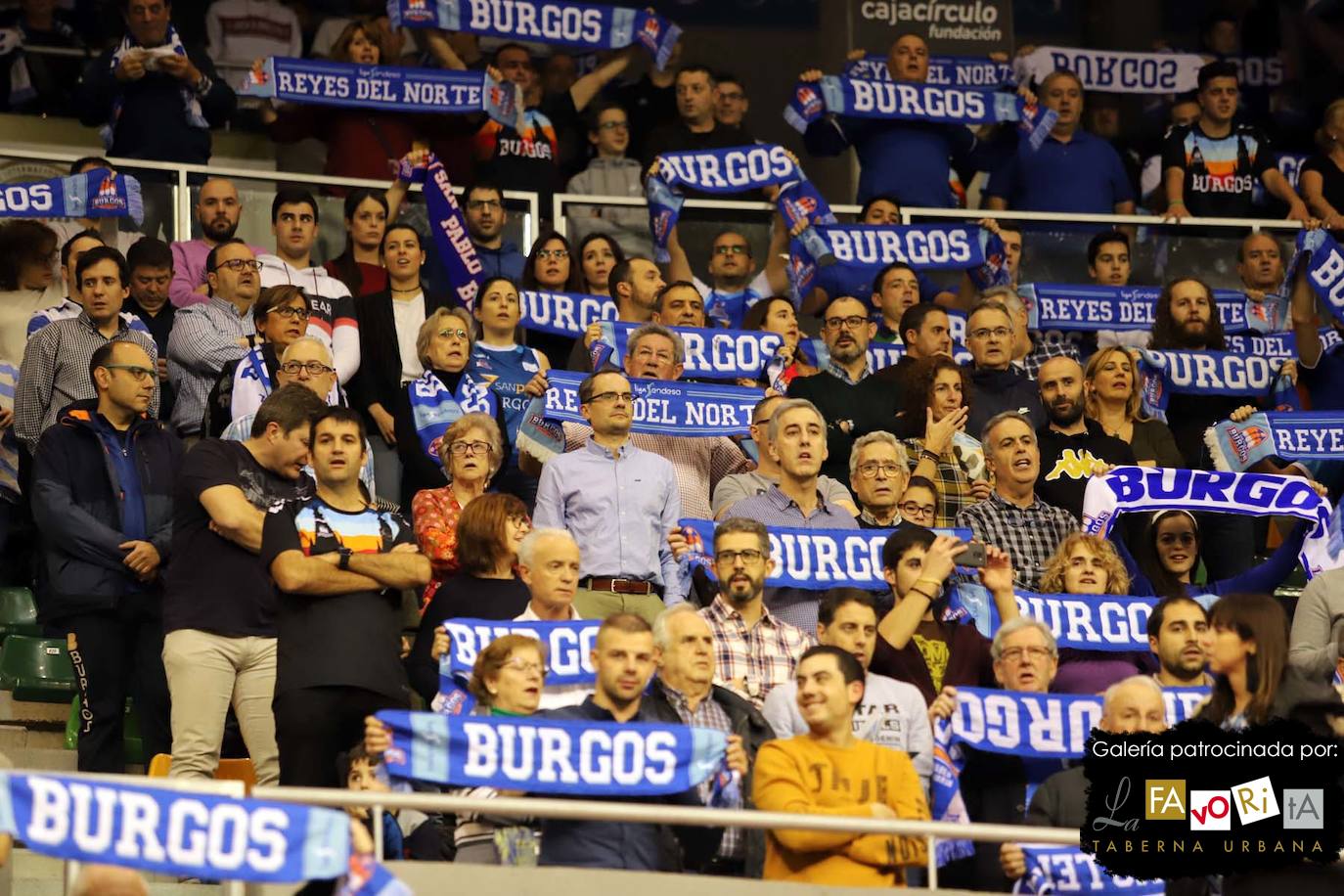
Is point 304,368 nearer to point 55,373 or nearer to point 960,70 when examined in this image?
point 55,373

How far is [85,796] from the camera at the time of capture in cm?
700

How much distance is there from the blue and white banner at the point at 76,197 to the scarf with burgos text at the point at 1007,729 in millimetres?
6094

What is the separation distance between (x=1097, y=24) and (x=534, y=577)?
1181cm

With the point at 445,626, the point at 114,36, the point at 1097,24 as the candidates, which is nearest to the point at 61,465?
the point at 445,626

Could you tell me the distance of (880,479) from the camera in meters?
10.5

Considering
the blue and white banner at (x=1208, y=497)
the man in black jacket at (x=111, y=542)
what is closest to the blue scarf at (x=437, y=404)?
the man in black jacket at (x=111, y=542)

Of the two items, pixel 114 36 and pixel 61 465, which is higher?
pixel 114 36

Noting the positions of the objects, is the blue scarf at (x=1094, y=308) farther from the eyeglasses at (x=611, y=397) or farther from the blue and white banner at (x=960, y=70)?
the eyeglasses at (x=611, y=397)

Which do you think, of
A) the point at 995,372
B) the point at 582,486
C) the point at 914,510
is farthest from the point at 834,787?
the point at 995,372

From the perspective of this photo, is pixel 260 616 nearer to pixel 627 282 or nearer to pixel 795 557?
pixel 795 557

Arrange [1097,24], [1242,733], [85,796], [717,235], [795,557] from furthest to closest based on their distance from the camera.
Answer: [1097,24]
[717,235]
[795,557]
[1242,733]
[85,796]

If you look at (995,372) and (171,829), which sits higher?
(995,372)

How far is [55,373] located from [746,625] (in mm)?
3678

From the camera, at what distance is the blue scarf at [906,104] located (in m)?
14.9
